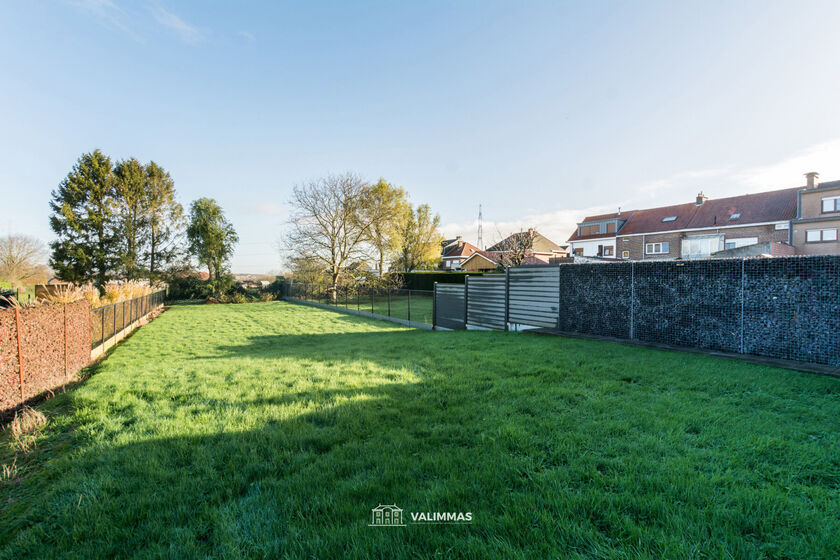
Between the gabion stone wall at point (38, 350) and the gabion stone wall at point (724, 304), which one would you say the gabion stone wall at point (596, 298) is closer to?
the gabion stone wall at point (724, 304)

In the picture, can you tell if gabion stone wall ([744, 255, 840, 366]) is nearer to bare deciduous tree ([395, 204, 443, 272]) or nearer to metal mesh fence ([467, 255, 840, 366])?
metal mesh fence ([467, 255, 840, 366])

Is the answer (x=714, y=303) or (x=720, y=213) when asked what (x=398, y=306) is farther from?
(x=720, y=213)

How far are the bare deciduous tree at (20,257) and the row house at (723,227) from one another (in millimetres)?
51119

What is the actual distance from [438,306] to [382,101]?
854 centimetres

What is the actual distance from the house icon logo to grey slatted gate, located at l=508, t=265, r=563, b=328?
8152mm

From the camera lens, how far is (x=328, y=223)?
24.2 meters

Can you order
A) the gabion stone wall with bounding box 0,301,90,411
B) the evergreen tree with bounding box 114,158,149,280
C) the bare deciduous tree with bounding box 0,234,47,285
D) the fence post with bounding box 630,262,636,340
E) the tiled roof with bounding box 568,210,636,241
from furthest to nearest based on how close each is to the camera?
1. the tiled roof with bounding box 568,210,636,241
2. the bare deciduous tree with bounding box 0,234,47,285
3. the evergreen tree with bounding box 114,158,149,280
4. the fence post with bounding box 630,262,636,340
5. the gabion stone wall with bounding box 0,301,90,411

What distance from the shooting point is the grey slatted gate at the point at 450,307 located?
11.9 m

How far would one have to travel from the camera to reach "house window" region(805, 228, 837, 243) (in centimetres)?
2331

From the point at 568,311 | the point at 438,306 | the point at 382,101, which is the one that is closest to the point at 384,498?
the point at 568,311

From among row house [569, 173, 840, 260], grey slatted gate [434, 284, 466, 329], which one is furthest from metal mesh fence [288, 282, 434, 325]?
row house [569, 173, 840, 260]

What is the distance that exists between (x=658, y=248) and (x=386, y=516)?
3883cm

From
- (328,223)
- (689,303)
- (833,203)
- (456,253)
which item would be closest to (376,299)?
(328,223)

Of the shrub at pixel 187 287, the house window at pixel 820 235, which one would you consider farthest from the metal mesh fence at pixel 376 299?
the house window at pixel 820 235
